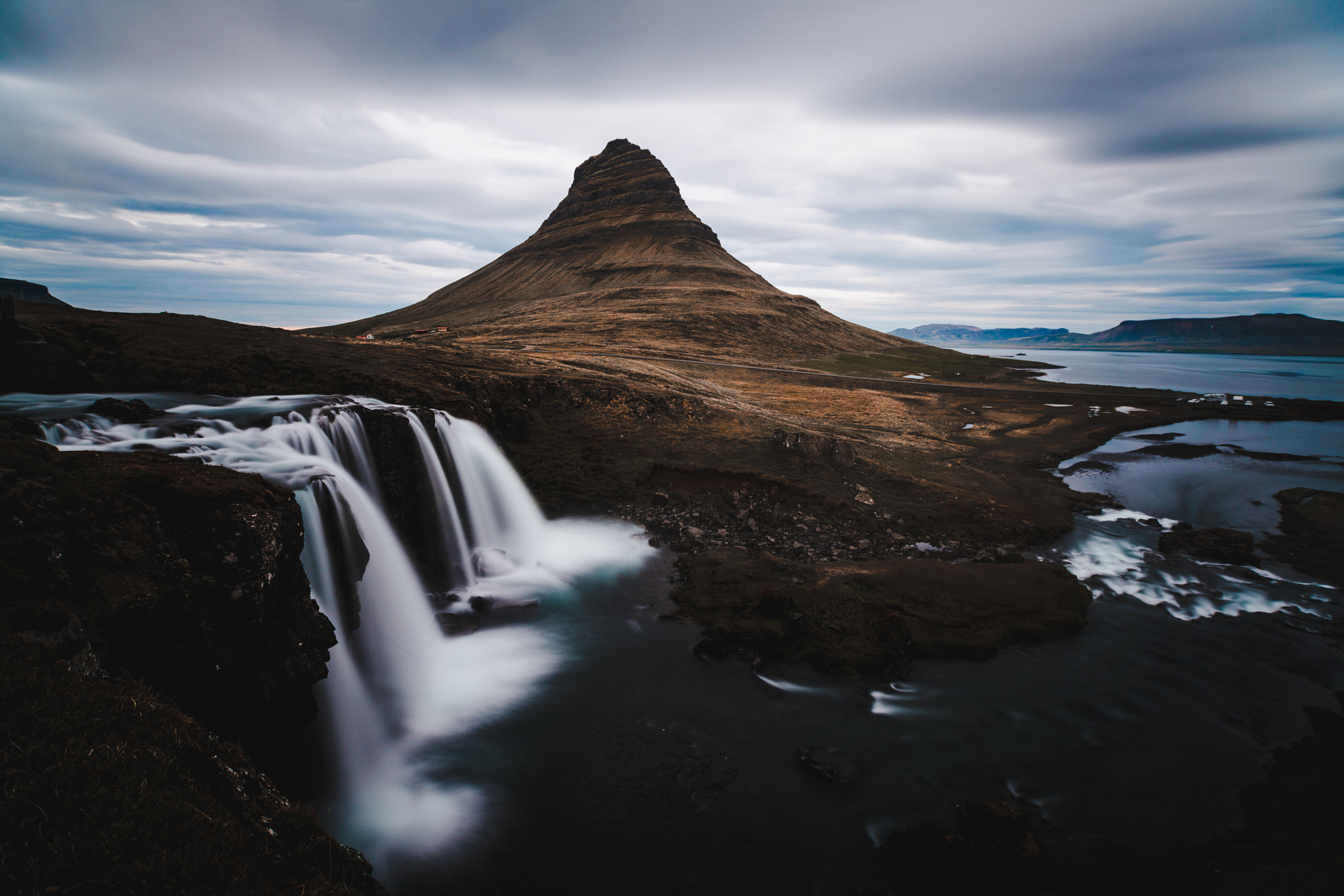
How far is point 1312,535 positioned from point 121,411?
41437mm

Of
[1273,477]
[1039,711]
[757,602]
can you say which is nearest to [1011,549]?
[1039,711]

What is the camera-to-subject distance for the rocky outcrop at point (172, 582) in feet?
21.9

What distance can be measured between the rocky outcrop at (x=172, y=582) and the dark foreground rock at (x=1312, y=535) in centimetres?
2970

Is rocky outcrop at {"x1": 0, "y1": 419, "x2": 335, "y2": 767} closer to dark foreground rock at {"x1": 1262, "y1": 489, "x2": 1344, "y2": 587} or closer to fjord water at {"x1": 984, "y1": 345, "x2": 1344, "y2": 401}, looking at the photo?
dark foreground rock at {"x1": 1262, "y1": 489, "x2": 1344, "y2": 587}

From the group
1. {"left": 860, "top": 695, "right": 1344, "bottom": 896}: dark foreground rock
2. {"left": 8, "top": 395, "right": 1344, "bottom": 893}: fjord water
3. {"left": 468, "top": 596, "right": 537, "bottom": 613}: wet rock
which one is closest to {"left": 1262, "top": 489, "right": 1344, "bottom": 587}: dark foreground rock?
{"left": 8, "top": 395, "right": 1344, "bottom": 893}: fjord water

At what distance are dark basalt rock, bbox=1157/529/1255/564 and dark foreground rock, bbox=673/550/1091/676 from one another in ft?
23.5

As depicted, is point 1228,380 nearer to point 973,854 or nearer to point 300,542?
point 973,854

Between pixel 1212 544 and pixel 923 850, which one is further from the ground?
pixel 1212 544

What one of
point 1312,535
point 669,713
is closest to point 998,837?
point 669,713

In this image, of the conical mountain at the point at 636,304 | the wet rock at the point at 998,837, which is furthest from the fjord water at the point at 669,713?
the conical mountain at the point at 636,304

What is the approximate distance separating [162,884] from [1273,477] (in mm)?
48815

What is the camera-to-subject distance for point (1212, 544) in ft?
67.1

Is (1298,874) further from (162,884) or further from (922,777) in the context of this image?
(162,884)

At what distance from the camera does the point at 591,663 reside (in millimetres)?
13711
